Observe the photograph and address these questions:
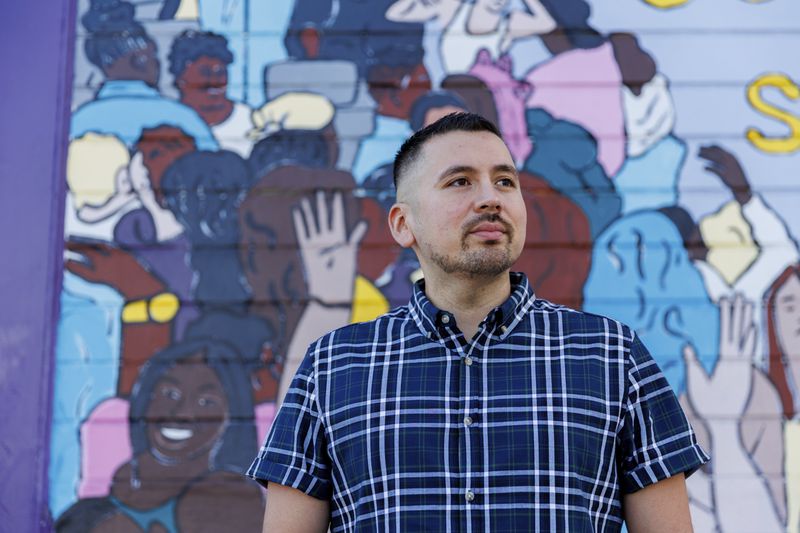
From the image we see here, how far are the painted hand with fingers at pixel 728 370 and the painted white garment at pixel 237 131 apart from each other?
1720 millimetres

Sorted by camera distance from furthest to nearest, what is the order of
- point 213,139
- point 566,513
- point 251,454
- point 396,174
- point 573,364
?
point 213,139 < point 251,454 < point 396,174 < point 573,364 < point 566,513

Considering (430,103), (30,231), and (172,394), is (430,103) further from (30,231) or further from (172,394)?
(30,231)

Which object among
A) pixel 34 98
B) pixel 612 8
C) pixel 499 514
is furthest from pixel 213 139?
pixel 499 514

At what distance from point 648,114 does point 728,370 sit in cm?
96

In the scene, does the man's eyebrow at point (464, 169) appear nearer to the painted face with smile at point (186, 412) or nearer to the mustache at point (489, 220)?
the mustache at point (489, 220)

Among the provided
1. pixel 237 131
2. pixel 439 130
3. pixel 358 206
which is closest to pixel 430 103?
pixel 358 206

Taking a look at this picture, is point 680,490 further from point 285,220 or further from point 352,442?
point 285,220

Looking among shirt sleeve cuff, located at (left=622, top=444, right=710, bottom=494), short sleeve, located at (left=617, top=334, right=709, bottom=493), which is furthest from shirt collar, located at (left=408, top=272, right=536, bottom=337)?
shirt sleeve cuff, located at (left=622, top=444, right=710, bottom=494)

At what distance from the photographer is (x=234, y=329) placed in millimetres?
3002

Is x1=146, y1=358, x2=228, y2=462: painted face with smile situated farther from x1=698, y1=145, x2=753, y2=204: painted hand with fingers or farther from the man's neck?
x1=698, y1=145, x2=753, y2=204: painted hand with fingers

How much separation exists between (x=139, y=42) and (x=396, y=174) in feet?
5.39

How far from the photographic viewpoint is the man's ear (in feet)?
6.31


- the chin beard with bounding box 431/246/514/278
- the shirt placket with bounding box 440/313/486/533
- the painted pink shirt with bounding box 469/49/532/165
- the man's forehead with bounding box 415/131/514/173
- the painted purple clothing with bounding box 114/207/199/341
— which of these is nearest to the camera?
the shirt placket with bounding box 440/313/486/533

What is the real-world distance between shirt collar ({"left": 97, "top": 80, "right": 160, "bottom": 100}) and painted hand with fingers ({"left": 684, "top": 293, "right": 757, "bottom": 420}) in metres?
2.14
